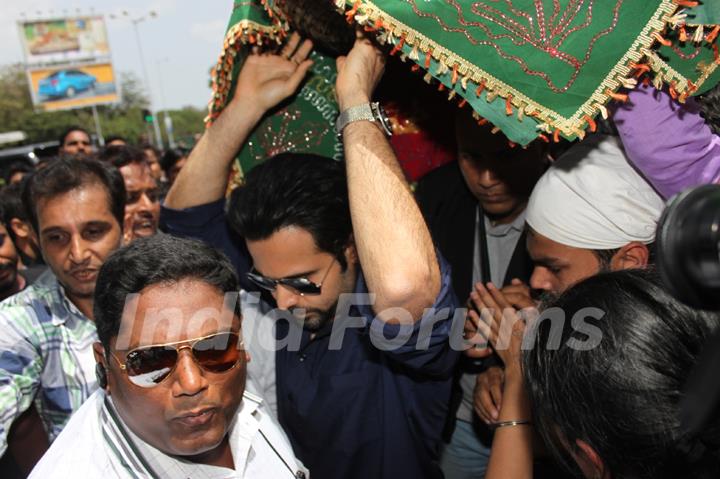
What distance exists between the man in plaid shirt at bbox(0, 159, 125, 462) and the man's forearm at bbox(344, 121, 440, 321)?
1165 millimetres

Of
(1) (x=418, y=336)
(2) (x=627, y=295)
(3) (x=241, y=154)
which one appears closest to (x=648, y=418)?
(2) (x=627, y=295)

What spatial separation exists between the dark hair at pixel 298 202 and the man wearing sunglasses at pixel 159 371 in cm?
53

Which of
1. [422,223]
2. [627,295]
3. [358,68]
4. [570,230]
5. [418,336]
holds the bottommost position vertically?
[418,336]

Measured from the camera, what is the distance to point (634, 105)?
5.84ft

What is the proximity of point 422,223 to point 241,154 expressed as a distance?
1145mm

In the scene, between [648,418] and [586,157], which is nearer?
[648,418]

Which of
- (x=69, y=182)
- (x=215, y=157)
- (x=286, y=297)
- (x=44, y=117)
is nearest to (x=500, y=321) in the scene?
(x=286, y=297)

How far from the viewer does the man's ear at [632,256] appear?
2105 millimetres

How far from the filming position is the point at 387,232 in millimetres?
1773

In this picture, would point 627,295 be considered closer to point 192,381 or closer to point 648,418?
point 648,418

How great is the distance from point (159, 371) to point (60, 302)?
99 cm

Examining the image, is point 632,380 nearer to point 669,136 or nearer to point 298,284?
point 669,136

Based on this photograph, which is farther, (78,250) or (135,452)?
(78,250)

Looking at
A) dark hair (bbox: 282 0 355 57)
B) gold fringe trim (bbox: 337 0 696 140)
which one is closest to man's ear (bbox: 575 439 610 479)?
gold fringe trim (bbox: 337 0 696 140)
